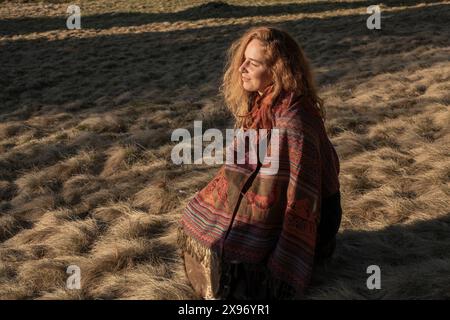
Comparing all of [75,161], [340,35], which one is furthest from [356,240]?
Result: [340,35]

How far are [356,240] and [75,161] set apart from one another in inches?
155

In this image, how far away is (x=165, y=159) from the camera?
20.9 feet

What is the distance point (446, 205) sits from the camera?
4188 mm

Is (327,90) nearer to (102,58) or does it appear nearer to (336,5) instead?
(102,58)

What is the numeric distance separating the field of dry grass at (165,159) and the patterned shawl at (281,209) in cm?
43

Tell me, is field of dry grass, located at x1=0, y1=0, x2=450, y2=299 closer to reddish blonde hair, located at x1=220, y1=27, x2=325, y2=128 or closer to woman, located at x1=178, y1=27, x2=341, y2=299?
woman, located at x1=178, y1=27, x2=341, y2=299

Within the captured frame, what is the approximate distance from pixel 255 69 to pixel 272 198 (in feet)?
2.55

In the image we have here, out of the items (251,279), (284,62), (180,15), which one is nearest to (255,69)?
(284,62)

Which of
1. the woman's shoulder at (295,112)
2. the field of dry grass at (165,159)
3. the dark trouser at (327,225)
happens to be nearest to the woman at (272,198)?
the woman's shoulder at (295,112)

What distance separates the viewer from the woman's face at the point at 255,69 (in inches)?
114

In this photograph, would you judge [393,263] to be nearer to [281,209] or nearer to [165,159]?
[281,209]

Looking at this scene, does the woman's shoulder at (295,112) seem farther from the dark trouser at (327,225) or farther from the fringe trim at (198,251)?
the fringe trim at (198,251)

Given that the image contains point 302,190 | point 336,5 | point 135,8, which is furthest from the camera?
point 135,8

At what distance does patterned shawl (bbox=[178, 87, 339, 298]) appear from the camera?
279cm
